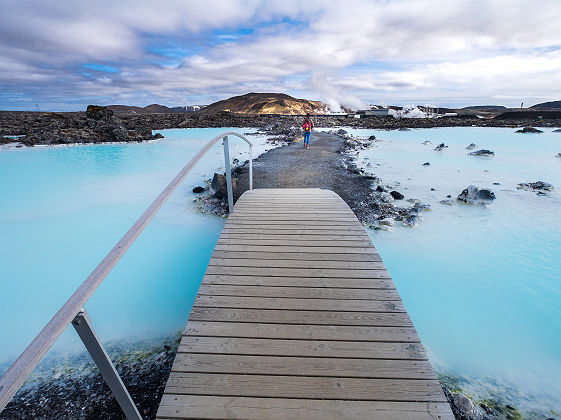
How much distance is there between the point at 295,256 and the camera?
3.40m

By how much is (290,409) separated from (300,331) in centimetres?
62

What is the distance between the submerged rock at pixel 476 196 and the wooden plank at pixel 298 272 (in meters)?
7.53

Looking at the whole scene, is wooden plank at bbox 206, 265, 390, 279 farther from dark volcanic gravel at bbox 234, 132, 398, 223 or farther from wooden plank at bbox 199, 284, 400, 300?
dark volcanic gravel at bbox 234, 132, 398, 223

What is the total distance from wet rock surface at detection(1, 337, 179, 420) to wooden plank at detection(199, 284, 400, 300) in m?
1.09

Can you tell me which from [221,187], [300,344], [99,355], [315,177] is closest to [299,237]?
[300,344]

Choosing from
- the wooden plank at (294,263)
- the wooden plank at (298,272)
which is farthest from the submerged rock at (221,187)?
the wooden plank at (298,272)

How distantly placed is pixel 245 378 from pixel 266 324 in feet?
1.64

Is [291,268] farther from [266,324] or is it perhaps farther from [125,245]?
[125,245]

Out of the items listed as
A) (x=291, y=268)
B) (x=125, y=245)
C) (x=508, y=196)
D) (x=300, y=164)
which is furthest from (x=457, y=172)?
(x=125, y=245)

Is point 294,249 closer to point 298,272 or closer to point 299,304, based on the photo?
point 298,272

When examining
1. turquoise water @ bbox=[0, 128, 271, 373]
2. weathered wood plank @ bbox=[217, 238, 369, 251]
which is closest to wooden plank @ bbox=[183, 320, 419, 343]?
weathered wood plank @ bbox=[217, 238, 369, 251]

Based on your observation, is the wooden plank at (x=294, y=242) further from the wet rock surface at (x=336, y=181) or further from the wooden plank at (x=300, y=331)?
the wet rock surface at (x=336, y=181)

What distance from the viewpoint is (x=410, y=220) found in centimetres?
712

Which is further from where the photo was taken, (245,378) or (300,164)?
(300,164)
